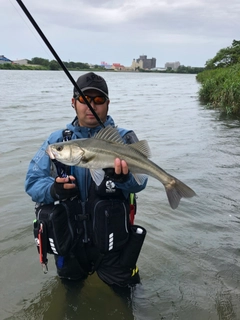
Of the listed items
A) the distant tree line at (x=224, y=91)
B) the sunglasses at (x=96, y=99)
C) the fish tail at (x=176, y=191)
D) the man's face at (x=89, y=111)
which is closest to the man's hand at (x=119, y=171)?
the fish tail at (x=176, y=191)

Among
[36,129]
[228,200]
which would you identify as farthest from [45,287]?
[36,129]

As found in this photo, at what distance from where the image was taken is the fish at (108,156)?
2787 millimetres

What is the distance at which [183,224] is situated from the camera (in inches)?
229

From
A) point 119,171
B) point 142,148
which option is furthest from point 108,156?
point 142,148

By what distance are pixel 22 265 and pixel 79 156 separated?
277 centimetres

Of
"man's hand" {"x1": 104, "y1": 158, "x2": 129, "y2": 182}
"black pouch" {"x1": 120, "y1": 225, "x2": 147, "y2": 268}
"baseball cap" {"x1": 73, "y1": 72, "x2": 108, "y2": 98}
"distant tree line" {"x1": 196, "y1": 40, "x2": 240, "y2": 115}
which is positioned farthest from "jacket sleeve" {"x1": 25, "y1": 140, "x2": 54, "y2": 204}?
"distant tree line" {"x1": 196, "y1": 40, "x2": 240, "y2": 115}

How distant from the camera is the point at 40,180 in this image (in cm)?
327

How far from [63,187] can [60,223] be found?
50 cm

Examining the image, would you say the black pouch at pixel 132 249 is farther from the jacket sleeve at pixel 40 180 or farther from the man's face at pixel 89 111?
the man's face at pixel 89 111

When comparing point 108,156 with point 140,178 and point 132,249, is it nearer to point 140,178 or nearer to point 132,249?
point 140,178

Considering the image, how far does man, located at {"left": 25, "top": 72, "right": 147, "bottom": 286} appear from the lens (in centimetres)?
328

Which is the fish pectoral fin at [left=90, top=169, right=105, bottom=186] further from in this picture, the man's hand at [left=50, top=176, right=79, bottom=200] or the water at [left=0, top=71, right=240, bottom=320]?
the water at [left=0, top=71, right=240, bottom=320]

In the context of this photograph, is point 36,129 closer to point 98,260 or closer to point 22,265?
point 22,265

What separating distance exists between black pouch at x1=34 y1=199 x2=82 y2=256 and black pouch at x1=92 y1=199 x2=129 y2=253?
0.69 ft
